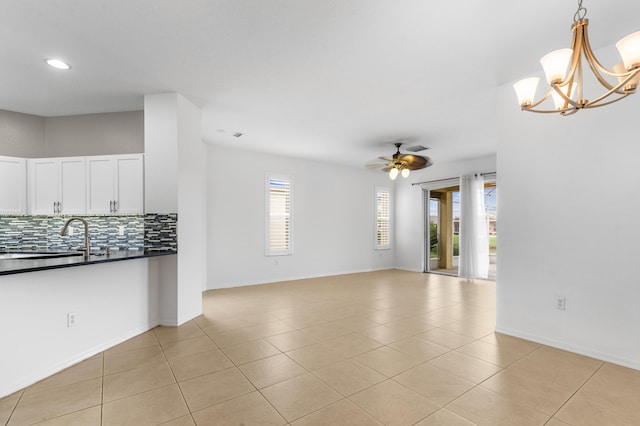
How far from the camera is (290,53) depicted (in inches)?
114

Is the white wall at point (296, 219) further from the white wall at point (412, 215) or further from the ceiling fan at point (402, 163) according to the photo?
the ceiling fan at point (402, 163)

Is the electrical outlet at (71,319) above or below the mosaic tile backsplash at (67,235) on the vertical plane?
below

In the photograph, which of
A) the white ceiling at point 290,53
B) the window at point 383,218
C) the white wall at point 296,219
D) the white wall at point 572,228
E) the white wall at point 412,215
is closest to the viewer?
the white ceiling at point 290,53

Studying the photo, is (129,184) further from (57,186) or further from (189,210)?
(57,186)

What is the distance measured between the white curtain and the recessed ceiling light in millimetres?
7275

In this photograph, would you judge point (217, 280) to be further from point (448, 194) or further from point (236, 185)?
point (448, 194)

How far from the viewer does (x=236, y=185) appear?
20.6 ft

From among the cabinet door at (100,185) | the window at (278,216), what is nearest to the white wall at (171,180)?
the cabinet door at (100,185)

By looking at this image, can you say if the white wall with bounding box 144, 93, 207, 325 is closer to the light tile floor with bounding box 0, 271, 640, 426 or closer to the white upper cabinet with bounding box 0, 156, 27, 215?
the light tile floor with bounding box 0, 271, 640, 426

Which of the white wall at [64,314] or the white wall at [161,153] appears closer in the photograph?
the white wall at [64,314]

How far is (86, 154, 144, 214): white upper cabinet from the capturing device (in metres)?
3.97

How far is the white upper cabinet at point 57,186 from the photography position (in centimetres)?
414

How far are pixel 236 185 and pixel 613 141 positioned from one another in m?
5.57

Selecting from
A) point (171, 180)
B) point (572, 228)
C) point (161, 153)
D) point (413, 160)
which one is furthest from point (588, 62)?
point (161, 153)
